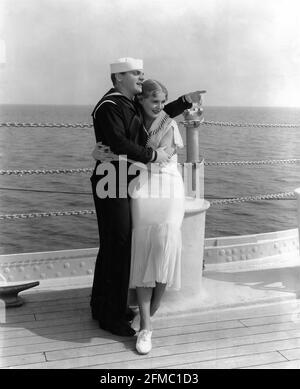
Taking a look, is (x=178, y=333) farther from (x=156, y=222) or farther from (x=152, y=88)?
(x=152, y=88)

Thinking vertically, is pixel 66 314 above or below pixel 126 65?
below

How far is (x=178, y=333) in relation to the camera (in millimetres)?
2658

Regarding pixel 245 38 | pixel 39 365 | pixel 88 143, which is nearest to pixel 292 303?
pixel 39 365

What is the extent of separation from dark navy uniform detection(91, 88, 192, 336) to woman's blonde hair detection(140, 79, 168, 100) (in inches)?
3.1

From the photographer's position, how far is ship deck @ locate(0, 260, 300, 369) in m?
2.39

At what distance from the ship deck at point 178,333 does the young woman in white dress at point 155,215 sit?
0.56ft

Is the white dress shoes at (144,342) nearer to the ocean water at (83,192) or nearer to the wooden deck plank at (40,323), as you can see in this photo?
the wooden deck plank at (40,323)

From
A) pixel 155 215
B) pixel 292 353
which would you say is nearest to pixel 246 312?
pixel 292 353

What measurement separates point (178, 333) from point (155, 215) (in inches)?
21.3

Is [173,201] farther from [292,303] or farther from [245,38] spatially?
[245,38]

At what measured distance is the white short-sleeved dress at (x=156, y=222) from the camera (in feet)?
8.43

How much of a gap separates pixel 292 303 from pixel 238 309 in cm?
28

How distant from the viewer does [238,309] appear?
2.95m

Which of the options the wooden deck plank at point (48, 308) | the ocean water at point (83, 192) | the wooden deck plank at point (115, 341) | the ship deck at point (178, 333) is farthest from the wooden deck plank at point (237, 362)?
the ocean water at point (83, 192)
